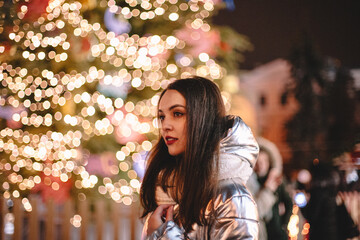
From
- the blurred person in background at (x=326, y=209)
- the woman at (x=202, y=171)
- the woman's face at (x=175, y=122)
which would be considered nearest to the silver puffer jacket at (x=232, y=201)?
the woman at (x=202, y=171)

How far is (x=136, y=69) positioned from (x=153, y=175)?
5.24 metres

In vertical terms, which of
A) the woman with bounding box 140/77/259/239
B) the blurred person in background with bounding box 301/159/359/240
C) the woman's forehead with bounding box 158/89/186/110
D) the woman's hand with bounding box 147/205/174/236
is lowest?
the blurred person in background with bounding box 301/159/359/240

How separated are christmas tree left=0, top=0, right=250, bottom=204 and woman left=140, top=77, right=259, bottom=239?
4074mm

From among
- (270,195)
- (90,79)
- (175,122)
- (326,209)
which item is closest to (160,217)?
(175,122)

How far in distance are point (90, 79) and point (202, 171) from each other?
509 centimetres

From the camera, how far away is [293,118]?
3553 centimetres

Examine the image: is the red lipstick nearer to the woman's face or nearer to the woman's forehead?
the woman's face

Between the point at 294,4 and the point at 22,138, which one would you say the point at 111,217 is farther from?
the point at 294,4

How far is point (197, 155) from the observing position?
6.47ft

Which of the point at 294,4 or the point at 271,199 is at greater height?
the point at 294,4

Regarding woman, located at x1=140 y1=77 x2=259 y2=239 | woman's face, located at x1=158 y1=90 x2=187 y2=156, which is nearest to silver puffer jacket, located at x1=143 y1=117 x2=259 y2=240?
woman, located at x1=140 y1=77 x2=259 y2=239

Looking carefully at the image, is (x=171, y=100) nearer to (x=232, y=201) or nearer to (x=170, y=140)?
(x=170, y=140)

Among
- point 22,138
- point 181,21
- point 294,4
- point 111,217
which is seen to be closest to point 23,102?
point 22,138

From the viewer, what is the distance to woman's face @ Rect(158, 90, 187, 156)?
2035 mm
